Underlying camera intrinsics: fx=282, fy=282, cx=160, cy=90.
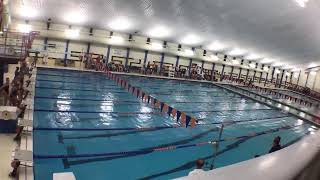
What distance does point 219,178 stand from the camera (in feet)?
4.88

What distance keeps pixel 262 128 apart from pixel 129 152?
25.0 feet

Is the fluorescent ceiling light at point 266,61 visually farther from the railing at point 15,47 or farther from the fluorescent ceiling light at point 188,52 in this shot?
the railing at point 15,47

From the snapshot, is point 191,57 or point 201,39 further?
point 191,57

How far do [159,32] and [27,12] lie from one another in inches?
376

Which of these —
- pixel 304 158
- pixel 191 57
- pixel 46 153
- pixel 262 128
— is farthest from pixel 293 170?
pixel 191 57

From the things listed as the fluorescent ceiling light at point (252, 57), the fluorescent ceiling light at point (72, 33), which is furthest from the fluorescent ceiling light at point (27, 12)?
the fluorescent ceiling light at point (252, 57)

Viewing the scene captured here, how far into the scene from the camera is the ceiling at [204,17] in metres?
15.3

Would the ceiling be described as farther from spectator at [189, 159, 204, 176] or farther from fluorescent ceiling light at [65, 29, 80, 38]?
spectator at [189, 159, 204, 176]

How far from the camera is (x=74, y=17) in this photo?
18844 mm

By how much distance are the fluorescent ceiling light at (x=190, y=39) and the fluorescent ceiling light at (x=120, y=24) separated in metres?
5.24

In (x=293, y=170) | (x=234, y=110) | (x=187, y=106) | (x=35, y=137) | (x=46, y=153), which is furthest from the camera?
(x=234, y=110)

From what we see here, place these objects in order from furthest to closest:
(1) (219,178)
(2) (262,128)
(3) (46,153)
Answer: (2) (262,128) → (3) (46,153) → (1) (219,178)

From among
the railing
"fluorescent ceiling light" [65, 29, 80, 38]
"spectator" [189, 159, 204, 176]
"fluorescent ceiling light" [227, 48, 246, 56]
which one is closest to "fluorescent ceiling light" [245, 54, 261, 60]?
"fluorescent ceiling light" [227, 48, 246, 56]

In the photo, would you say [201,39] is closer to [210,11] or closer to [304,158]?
[210,11]
